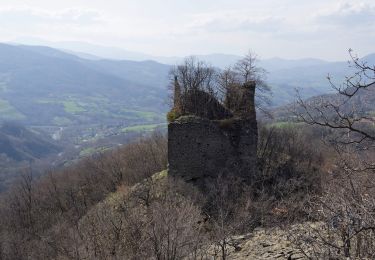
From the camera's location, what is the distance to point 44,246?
1184 inches

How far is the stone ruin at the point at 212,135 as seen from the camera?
2980 centimetres

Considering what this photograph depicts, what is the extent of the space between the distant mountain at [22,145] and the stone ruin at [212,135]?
401 feet

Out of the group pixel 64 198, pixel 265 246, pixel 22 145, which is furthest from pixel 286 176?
pixel 22 145

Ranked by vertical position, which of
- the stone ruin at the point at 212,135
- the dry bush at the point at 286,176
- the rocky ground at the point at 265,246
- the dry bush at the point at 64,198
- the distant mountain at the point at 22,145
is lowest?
the distant mountain at the point at 22,145

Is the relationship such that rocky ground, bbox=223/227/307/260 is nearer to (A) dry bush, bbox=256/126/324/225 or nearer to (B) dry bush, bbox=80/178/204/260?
(A) dry bush, bbox=256/126/324/225

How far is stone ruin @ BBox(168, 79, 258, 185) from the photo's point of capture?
97.8ft

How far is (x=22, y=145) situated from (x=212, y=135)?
14316cm

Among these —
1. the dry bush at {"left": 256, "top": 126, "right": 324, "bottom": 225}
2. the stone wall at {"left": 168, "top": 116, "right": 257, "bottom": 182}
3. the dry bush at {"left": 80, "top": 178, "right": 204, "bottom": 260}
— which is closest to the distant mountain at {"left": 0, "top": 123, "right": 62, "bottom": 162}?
the dry bush at {"left": 256, "top": 126, "right": 324, "bottom": 225}

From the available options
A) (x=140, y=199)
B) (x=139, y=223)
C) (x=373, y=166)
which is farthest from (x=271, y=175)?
(x=373, y=166)

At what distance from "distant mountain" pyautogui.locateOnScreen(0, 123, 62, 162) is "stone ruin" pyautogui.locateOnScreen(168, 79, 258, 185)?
401 ft

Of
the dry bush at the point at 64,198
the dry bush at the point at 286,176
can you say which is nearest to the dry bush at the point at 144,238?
the dry bush at the point at 286,176

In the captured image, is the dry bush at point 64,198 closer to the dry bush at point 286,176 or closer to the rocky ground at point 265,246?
the dry bush at point 286,176

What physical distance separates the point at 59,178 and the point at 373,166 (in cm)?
6419

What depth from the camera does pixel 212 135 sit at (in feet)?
100
